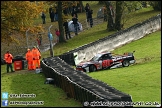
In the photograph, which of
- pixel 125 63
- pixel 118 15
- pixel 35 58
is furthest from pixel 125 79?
pixel 118 15

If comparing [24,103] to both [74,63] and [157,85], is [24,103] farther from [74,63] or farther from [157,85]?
[74,63]

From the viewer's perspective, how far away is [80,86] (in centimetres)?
1948

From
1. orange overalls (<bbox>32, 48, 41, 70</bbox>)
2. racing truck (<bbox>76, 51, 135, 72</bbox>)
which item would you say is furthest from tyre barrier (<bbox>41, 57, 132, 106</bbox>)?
orange overalls (<bbox>32, 48, 41, 70</bbox>)

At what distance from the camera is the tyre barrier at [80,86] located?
55.6 ft

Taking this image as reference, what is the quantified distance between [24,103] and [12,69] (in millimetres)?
13001

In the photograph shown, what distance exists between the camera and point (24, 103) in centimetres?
1978

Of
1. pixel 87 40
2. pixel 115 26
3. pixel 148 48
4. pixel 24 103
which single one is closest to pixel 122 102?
pixel 24 103

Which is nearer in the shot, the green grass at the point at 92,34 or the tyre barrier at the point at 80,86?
the tyre barrier at the point at 80,86

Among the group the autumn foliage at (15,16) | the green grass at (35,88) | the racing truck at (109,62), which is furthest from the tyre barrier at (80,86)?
the autumn foliage at (15,16)

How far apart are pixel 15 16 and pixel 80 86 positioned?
18.8 meters

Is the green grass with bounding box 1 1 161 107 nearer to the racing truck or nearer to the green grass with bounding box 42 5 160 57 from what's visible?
the racing truck

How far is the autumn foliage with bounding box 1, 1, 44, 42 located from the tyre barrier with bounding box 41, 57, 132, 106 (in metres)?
10.6

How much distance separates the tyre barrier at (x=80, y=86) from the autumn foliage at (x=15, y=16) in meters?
10.6

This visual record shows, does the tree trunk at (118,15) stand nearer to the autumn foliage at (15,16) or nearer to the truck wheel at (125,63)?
the autumn foliage at (15,16)
